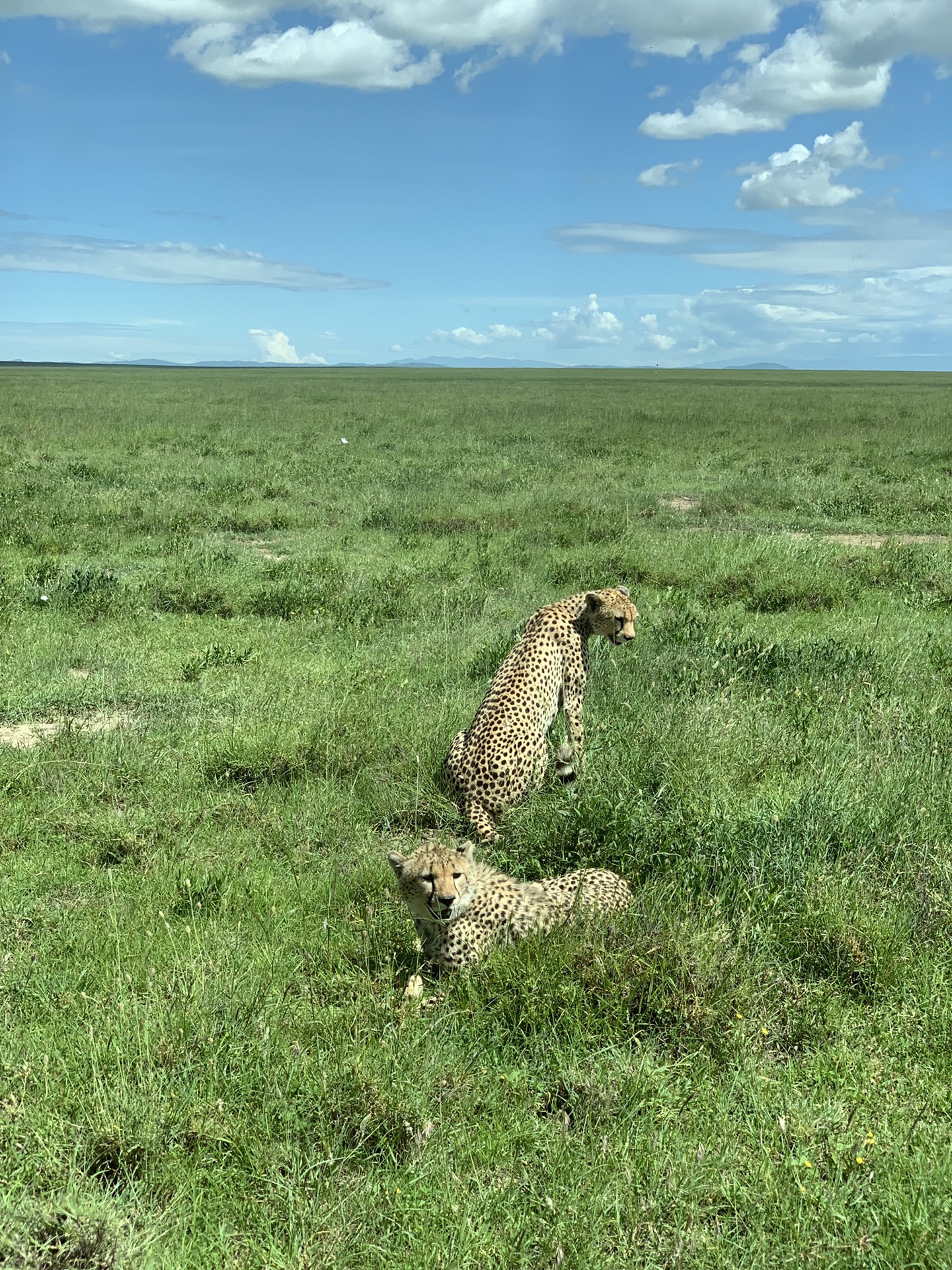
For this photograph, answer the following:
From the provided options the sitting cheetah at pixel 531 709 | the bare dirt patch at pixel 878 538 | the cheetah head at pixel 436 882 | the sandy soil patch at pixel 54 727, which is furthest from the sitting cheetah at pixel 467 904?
the bare dirt patch at pixel 878 538

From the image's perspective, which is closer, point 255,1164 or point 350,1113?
point 255,1164

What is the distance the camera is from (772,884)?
4.13 meters

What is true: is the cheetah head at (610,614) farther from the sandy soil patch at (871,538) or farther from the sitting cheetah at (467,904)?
the sandy soil patch at (871,538)

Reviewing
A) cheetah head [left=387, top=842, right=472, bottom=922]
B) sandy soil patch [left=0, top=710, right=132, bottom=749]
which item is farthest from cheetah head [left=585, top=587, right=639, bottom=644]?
sandy soil patch [left=0, top=710, right=132, bottom=749]

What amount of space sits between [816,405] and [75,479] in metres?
32.8

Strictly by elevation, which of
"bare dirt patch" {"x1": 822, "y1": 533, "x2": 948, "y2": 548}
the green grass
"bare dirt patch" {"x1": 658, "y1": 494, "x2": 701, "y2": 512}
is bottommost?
the green grass

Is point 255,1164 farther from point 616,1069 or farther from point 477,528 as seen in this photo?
point 477,528

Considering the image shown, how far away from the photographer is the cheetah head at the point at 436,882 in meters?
3.70

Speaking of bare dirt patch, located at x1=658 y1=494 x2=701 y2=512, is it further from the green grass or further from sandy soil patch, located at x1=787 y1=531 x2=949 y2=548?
the green grass

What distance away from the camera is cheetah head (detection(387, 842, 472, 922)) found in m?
3.70

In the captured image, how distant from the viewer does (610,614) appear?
613 cm

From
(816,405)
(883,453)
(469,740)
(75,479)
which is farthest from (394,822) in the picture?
(816,405)

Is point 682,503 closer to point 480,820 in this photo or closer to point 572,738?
point 572,738

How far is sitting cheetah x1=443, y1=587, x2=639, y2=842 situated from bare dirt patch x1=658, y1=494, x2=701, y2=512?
31.1 feet
